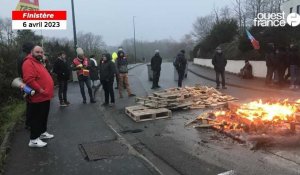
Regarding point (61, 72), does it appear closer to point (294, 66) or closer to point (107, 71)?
point (107, 71)

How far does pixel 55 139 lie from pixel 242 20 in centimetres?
5210

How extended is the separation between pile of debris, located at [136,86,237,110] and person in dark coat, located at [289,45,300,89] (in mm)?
3763

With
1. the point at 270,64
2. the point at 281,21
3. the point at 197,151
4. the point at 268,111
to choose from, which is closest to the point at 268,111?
the point at 268,111

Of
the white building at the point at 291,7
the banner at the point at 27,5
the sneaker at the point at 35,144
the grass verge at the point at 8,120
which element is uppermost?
the white building at the point at 291,7

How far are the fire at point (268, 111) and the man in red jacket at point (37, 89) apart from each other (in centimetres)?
425

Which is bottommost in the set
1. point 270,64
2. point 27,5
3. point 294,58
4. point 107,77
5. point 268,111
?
point 268,111

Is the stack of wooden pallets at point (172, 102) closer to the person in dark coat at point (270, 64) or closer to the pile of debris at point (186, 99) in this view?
the pile of debris at point (186, 99)

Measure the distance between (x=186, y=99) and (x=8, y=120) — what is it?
17.7 ft

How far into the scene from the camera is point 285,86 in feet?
54.1

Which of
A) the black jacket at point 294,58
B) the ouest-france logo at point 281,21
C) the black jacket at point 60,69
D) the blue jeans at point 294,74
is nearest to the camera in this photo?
the black jacket at point 60,69

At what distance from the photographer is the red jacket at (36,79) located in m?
7.63

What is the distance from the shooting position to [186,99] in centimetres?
1266

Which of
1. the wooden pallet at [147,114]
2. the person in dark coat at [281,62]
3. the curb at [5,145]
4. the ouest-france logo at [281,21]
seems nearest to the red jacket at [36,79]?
the curb at [5,145]

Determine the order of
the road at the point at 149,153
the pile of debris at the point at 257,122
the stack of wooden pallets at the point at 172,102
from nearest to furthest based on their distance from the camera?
the road at the point at 149,153, the pile of debris at the point at 257,122, the stack of wooden pallets at the point at 172,102
